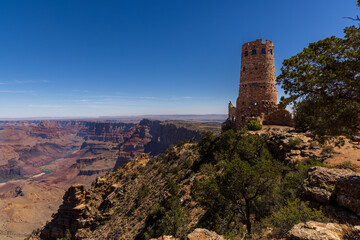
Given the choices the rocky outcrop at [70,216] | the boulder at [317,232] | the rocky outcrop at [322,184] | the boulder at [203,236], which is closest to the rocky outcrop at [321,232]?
the boulder at [317,232]

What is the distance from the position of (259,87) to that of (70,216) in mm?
50562

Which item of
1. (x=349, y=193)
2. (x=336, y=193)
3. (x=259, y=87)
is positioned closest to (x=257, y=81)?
(x=259, y=87)

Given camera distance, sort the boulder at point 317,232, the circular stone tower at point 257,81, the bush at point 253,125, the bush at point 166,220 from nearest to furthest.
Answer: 1. the boulder at point 317,232
2. the bush at point 166,220
3. the bush at point 253,125
4. the circular stone tower at point 257,81

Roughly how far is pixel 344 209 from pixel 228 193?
6266 mm

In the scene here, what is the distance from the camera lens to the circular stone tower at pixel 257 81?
29.7 m

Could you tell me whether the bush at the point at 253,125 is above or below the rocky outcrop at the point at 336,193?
above

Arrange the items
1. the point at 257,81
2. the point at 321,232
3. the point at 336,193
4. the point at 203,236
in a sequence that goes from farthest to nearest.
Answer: the point at 257,81
the point at 336,193
the point at 203,236
the point at 321,232

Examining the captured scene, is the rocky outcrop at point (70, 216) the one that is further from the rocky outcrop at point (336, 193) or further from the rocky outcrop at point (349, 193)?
the rocky outcrop at point (349, 193)

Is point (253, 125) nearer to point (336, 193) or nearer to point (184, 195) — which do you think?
point (184, 195)

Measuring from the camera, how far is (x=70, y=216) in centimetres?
4034

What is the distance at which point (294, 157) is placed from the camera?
18.5 metres

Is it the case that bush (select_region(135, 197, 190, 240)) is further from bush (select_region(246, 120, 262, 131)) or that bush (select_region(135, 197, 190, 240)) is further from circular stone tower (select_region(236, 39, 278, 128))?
circular stone tower (select_region(236, 39, 278, 128))

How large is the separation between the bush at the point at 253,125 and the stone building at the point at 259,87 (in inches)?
48.8

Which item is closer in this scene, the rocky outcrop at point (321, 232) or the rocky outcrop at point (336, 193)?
the rocky outcrop at point (321, 232)
